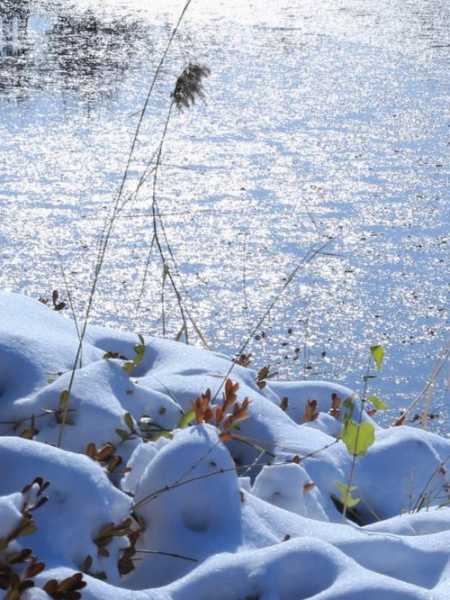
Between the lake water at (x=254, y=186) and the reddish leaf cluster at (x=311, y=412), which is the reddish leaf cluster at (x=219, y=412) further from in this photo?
the lake water at (x=254, y=186)

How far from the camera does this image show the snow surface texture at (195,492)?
182 centimetres

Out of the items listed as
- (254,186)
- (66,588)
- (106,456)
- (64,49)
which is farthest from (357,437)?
(64,49)

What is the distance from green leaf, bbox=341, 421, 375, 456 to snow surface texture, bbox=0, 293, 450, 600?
0.64 ft

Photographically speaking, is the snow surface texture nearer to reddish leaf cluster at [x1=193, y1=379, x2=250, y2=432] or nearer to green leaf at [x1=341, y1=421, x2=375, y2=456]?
reddish leaf cluster at [x1=193, y1=379, x2=250, y2=432]

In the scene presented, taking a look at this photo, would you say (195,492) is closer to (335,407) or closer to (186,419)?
(186,419)

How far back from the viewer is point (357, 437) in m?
2.05

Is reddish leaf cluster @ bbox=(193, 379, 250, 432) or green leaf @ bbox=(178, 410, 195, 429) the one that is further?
green leaf @ bbox=(178, 410, 195, 429)

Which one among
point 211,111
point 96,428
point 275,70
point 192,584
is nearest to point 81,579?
point 192,584

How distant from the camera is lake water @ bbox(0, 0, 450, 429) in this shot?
5.05 meters

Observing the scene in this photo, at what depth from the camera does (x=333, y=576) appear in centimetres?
186

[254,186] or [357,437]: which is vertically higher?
[357,437]

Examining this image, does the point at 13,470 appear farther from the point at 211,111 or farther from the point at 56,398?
the point at 211,111

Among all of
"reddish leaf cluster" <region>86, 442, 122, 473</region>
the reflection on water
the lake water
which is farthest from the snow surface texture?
the reflection on water

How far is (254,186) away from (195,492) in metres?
5.07
